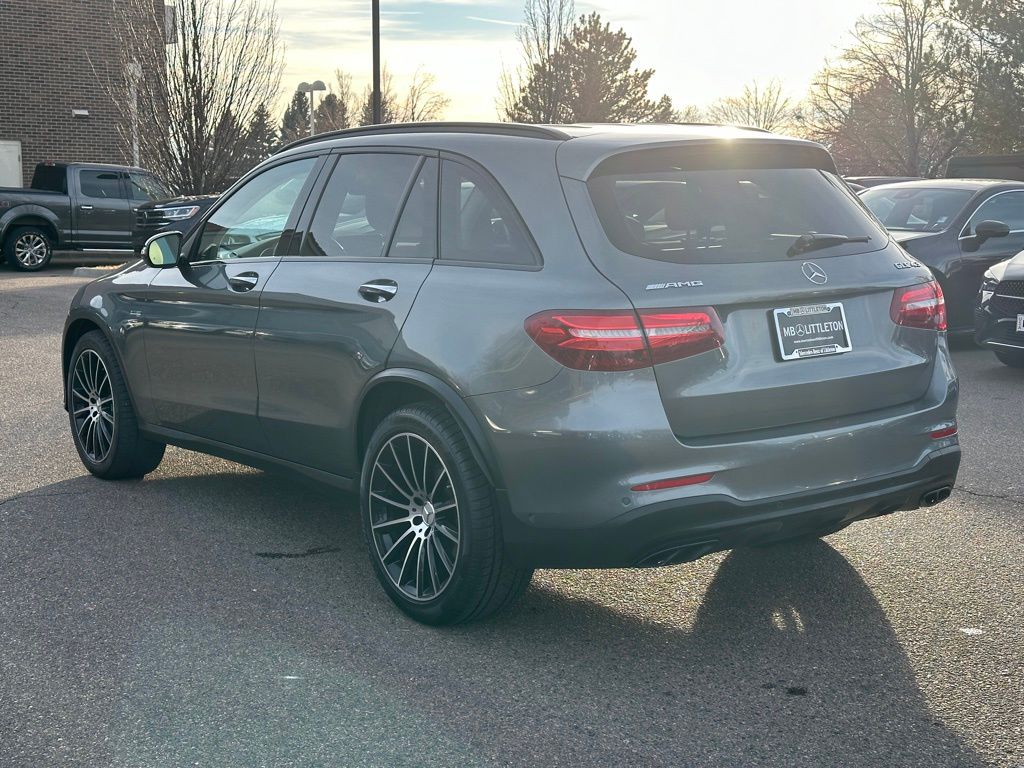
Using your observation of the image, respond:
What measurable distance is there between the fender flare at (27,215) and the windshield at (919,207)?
15.5m

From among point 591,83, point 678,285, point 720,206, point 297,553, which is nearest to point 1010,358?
point 720,206

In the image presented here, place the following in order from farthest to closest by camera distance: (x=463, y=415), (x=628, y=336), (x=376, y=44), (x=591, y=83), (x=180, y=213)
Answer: (x=591, y=83) < (x=376, y=44) < (x=180, y=213) < (x=463, y=415) < (x=628, y=336)

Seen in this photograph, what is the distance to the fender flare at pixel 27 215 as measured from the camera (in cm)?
2234

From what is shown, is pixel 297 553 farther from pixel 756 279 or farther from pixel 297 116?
pixel 297 116

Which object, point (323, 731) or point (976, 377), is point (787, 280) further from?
point (976, 377)

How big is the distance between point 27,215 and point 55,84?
1105cm

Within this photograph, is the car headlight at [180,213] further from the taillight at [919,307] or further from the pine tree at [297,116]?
the pine tree at [297,116]

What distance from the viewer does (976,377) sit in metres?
10.6

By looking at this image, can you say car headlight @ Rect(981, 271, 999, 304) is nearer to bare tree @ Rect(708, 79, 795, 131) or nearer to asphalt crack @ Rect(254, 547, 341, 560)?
asphalt crack @ Rect(254, 547, 341, 560)

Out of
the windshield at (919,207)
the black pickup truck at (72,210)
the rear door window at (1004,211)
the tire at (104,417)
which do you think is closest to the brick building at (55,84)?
the black pickup truck at (72,210)

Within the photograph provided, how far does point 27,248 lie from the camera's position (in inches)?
898

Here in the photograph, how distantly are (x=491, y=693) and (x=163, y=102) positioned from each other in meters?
22.0

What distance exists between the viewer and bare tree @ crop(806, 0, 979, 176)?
39.7 meters

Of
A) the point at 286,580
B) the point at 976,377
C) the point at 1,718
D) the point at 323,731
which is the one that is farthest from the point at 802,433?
the point at 976,377
